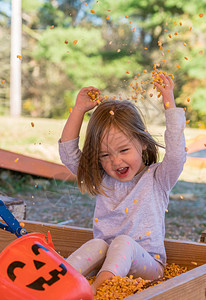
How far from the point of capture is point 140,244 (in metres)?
1.59

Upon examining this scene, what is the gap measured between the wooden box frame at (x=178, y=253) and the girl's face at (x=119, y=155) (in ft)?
0.93

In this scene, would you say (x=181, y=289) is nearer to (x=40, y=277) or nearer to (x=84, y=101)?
(x=40, y=277)

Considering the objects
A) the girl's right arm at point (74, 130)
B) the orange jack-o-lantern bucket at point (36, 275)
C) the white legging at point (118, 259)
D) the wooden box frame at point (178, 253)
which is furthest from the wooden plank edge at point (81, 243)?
the orange jack-o-lantern bucket at point (36, 275)

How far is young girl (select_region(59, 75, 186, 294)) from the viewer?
1501 mm

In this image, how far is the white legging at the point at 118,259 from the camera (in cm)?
136

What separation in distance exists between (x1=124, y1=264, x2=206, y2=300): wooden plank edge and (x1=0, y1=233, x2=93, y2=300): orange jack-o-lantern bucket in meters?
0.12

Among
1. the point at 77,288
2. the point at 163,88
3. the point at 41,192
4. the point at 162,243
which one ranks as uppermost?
the point at 163,88

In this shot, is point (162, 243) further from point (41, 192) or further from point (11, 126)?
point (11, 126)

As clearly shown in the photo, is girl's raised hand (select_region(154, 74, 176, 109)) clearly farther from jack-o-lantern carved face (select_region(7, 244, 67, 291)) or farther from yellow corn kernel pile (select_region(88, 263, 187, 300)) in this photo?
jack-o-lantern carved face (select_region(7, 244, 67, 291))

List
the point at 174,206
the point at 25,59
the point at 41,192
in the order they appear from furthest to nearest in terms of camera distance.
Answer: the point at 25,59, the point at 41,192, the point at 174,206

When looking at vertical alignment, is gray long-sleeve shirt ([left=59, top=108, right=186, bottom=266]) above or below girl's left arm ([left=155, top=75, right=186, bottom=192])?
below

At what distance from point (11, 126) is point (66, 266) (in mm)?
5198

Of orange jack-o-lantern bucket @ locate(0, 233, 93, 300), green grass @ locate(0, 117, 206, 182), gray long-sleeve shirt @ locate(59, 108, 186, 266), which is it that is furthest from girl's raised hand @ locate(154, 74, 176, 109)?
green grass @ locate(0, 117, 206, 182)

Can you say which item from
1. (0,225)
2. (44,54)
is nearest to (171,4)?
(44,54)
